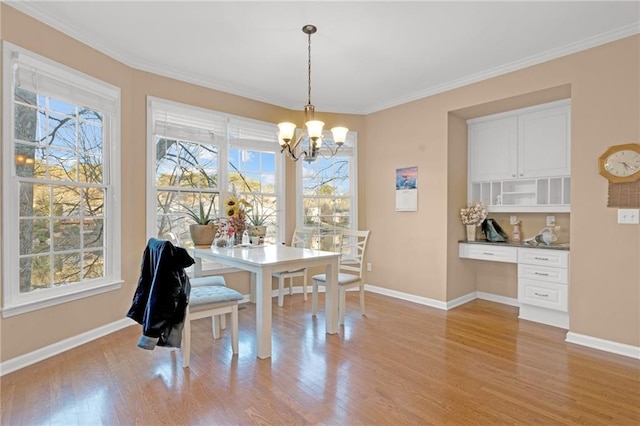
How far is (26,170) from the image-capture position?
2670 mm

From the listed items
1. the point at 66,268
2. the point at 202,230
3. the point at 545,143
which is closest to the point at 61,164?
the point at 66,268

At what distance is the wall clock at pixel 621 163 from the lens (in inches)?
109

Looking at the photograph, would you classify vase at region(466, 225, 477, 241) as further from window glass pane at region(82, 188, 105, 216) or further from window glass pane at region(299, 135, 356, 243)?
window glass pane at region(82, 188, 105, 216)

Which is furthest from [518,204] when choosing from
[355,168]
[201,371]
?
[201,371]

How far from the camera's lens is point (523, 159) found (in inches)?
157

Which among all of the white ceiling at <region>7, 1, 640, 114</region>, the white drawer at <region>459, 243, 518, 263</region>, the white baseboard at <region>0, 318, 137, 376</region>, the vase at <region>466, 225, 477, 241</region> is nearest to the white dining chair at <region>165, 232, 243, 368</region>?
the white baseboard at <region>0, 318, 137, 376</region>

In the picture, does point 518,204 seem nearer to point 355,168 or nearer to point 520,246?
point 520,246

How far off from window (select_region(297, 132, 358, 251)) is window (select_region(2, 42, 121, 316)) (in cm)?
241

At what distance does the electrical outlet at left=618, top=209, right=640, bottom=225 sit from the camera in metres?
2.78

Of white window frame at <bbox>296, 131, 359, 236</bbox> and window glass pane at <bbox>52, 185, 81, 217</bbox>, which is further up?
white window frame at <bbox>296, 131, 359, 236</bbox>

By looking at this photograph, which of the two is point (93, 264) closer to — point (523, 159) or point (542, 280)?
point (542, 280)

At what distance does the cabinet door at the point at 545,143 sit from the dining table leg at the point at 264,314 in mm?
3233

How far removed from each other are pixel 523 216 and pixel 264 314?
342cm

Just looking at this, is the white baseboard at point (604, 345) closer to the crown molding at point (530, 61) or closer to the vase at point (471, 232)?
the vase at point (471, 232)
